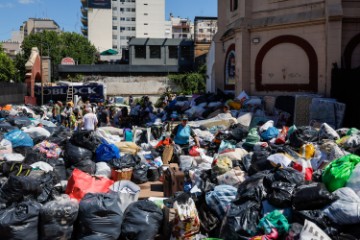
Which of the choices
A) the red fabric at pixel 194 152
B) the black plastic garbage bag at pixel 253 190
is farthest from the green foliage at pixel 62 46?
the black plastic garbage bag at pixel 253 190

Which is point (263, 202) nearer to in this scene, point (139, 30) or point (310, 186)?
point (310, 186)

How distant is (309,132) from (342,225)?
440 cm

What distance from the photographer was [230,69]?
55.7 feet

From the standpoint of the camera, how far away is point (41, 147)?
898 centimetres

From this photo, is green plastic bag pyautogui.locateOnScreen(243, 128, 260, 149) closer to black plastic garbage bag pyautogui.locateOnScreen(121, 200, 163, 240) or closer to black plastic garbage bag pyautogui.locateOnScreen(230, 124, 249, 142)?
black plastic garbage bag pyautogui.locateOnScreen(230, 124, 249, 142)

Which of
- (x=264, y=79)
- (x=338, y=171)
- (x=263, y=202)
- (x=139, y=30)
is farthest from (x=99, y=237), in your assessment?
(x=139, y=30)

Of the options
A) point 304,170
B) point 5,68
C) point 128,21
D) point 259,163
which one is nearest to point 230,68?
point 259,163

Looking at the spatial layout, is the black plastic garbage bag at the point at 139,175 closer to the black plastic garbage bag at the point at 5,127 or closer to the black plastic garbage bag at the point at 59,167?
the black plastic garbage bag at the point at 59,167

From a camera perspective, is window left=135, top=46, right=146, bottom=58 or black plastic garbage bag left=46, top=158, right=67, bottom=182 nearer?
black plastic garbage bag left=46, top=158, right=67, bottom=182

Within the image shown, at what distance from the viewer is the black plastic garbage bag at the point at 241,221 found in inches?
206

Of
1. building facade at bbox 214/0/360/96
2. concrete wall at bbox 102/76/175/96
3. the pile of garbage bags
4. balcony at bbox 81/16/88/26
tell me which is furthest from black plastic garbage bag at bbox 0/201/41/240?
balcony at bbox 81/16/88/26

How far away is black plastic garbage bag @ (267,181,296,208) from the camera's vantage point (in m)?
5.38

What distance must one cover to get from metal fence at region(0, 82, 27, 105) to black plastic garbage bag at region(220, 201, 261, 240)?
16.5m

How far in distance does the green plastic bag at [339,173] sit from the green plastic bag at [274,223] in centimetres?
103
